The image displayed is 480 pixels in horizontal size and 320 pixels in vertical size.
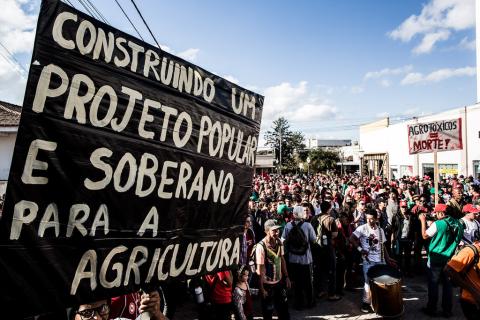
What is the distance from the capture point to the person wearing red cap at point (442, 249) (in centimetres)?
566

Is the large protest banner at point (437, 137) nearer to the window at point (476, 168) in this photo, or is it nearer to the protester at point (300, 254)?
the protester at point (300, 254)

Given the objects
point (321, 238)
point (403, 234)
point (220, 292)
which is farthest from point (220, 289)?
point (403, 234)

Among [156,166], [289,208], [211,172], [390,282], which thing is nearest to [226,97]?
[211,172]

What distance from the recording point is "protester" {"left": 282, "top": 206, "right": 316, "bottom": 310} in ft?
20.4

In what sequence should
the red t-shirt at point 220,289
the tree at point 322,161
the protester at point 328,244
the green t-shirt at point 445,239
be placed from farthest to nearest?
the tree at point 322,161, the protester at point 328,244, the green t-shirt at point 445,239, the red t-shirt at point 220,289

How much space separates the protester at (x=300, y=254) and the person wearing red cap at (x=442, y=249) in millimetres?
1977

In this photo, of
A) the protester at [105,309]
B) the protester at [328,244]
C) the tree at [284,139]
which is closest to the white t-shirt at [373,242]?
the protester at [328,244]

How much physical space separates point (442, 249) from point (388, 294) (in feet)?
4.54

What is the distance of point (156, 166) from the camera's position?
7.54 ft

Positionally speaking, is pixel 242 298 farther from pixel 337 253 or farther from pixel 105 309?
pixel 337 253

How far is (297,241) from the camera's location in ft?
20.5

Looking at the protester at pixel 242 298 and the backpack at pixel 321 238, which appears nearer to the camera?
the protester at pixel 242 298

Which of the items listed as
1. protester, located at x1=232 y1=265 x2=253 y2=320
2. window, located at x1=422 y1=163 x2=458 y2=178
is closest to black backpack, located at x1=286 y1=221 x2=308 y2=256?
protester, located at x1=232 y1=265 x2=253 y2=320

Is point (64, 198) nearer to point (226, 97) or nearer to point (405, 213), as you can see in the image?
point (226, 97)
